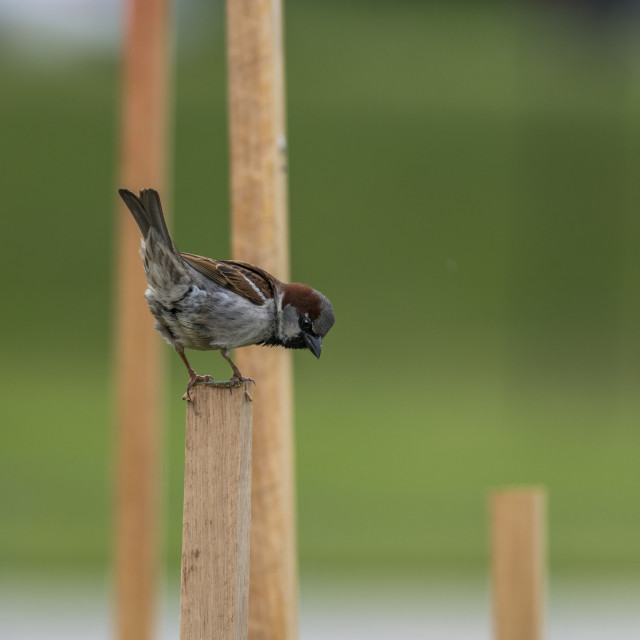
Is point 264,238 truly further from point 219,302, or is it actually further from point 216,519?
point 216,519

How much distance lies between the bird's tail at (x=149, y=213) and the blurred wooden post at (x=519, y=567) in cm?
132

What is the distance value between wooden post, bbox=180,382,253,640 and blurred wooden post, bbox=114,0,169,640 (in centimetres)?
155

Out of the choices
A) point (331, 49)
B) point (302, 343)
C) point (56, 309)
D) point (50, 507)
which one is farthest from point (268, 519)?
point (331, 49)

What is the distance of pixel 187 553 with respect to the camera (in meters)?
1.58

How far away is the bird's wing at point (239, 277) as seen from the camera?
79.3 inches

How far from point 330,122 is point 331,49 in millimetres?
1268

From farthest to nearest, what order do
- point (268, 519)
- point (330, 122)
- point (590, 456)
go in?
point (330, 122)
point (590, 456)
point (268, 519)

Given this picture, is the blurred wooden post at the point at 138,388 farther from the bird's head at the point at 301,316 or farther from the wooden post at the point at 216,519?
the wooden post at the point at 216,519

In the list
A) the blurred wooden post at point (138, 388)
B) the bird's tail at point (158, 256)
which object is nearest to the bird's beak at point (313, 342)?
the bird's tail at point (158, 256)

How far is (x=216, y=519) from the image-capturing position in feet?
5.16

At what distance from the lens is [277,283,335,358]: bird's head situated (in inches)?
81.7

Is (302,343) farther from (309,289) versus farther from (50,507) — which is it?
(50,507)

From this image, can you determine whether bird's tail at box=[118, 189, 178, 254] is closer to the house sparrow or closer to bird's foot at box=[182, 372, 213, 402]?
the house sparrow

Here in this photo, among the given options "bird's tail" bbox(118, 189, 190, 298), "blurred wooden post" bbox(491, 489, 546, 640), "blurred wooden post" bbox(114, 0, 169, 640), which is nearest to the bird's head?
"bird's tail" bbox(118, 189, 190, 298)
